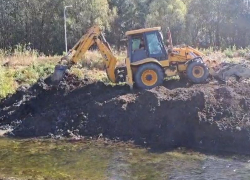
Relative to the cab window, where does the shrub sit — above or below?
below

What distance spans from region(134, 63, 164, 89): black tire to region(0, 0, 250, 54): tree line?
21.9 m

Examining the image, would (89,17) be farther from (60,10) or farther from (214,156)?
(214,156)

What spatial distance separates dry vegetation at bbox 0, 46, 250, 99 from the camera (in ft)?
61.3

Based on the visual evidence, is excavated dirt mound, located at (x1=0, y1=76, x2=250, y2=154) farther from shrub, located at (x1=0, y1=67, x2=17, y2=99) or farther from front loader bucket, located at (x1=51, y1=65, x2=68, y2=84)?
shrub, located at (x1=0, y1=67, x2=17, y2=99)

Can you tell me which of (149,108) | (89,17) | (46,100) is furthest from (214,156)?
(89,17)

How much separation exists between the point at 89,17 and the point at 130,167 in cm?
2831

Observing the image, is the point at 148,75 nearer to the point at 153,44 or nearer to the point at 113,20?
the point at 153,44

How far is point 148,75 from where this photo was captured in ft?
50.2

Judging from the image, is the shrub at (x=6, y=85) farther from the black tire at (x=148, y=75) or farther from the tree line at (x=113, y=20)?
the tree line at (x=113, y=20)

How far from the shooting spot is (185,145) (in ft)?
40.0

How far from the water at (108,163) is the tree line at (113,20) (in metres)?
25.1

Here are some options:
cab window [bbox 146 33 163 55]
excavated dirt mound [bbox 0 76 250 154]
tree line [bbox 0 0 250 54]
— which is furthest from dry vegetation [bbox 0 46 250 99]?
tree line [bbox 0 0 250 54]

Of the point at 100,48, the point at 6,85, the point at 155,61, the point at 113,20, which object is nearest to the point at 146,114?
the point at 155,61

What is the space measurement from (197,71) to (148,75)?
1763 millimetres
